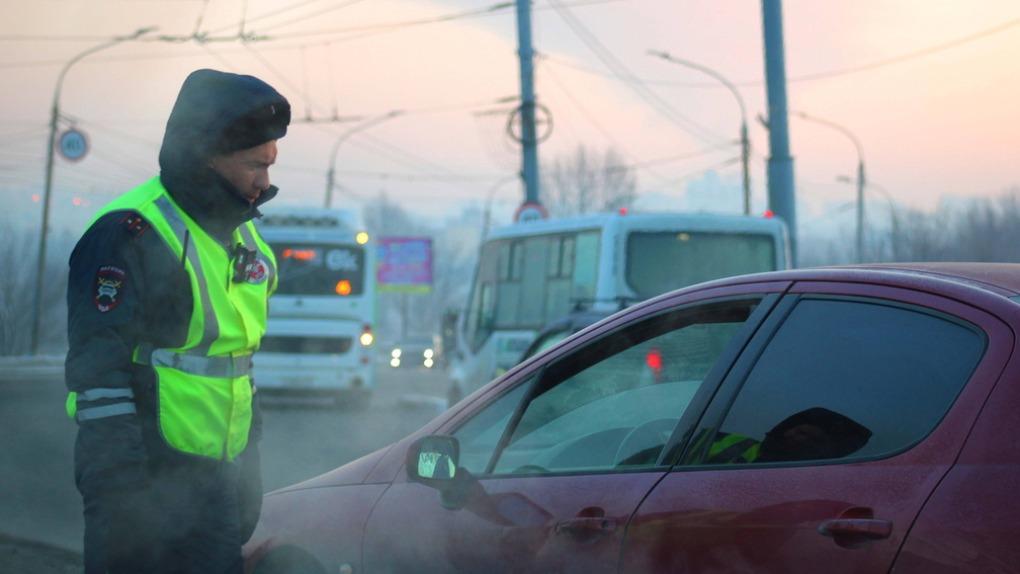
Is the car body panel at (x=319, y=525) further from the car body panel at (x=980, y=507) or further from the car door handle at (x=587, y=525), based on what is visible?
the car body panel at (x=980, y=507)

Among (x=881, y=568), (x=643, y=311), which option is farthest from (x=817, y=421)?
(x=643, y=311)

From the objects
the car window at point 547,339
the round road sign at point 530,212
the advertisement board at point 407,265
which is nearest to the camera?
the car window at point 547,339

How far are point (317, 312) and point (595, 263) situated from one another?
7.71 m

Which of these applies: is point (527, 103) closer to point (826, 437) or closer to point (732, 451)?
point (732, 451)

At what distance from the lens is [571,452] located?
3.65 meters

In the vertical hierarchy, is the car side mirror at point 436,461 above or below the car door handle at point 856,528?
above

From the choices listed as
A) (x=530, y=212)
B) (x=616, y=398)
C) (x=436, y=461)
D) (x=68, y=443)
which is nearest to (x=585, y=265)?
(x=68, y=443)

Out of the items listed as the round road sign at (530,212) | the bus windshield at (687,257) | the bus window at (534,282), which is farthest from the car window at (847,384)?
the round road sign at (530,212)

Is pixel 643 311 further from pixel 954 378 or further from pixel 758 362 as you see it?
pixel 954 378

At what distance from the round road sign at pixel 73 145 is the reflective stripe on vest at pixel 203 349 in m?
29.4

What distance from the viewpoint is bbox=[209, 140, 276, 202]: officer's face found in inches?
136

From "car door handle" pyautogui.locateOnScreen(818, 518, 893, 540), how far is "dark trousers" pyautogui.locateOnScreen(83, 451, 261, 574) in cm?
163

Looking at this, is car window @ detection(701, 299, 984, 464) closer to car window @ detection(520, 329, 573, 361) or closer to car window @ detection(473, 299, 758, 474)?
car window @ detection(473, 299, 758, 474)

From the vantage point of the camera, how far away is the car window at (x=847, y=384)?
2.56 metres
